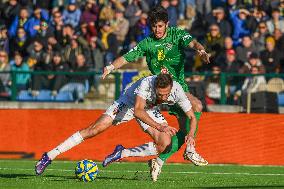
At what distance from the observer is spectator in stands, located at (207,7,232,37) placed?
2486cm

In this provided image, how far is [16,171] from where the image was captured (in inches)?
649

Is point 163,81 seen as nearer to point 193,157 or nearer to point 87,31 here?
point 193,157

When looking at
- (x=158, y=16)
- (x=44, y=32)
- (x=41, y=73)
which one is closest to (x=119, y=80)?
(x=41, y=73)

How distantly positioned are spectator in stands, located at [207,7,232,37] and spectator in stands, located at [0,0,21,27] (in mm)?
5302

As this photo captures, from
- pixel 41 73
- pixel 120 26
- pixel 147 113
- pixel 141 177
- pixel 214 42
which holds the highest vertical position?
pixel 120 26

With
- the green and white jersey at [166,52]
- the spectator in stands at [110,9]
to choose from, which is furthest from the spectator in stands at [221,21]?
the green and white jersey at [166,52]

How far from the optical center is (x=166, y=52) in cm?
1498

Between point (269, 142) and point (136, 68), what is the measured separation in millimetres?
4778

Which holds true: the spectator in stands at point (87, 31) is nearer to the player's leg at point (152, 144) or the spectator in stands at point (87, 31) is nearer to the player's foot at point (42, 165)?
the player's leg at point (152, 144)

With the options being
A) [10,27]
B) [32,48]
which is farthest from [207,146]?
[10,27]

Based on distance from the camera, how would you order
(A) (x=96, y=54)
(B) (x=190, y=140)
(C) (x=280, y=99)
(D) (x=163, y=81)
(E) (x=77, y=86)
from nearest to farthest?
(D) (x=163, y=81)
(B) (x=190, y=140)
(C) (x=280, y=99)
(E) (x=77, y=86)
(A) (x=96, y=54)

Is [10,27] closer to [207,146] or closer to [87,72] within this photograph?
[87,72]

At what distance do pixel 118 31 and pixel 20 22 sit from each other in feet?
8.63

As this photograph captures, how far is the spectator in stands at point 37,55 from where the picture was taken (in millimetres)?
24438
